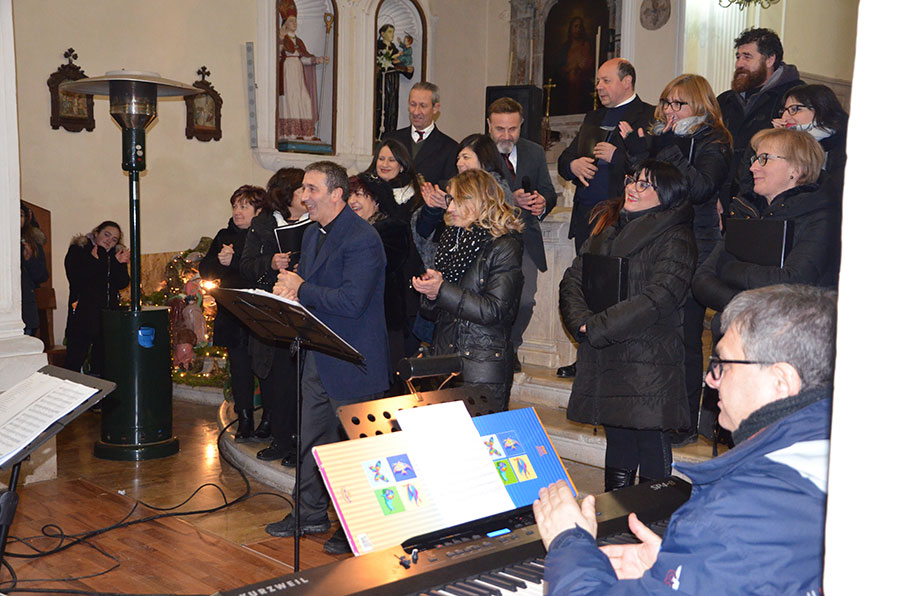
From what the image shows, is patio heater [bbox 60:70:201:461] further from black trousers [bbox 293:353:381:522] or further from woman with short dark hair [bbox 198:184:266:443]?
black trousers [bbox 293:353:381:522]

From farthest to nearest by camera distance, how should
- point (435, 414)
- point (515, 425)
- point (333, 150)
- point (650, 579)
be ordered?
point (333, 150), point (515, 425), point (435, 414), point (650, 579)

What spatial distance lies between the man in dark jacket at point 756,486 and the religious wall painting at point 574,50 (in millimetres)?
10489

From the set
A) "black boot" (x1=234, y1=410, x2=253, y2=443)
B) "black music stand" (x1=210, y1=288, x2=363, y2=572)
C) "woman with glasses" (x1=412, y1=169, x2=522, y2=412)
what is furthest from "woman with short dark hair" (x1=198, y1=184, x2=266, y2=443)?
"woman with glasses" (x1=412, y1=169, x2=522, y2=412)

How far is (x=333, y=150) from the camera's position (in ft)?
36.3

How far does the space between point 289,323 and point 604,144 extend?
2.23 m

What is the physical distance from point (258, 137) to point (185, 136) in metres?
0.86

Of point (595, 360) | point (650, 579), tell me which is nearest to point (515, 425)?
point (650, 579)

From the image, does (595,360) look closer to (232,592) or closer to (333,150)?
(232,592)

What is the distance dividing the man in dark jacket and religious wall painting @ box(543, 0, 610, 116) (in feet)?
34.4

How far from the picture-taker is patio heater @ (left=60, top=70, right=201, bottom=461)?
5641mm

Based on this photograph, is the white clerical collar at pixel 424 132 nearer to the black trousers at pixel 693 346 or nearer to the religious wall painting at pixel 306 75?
the black trousers at pixel 693 346

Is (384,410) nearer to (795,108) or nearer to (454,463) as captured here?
(454,463)

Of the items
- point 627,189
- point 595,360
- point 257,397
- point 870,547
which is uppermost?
point 627,189

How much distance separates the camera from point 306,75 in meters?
10.8
